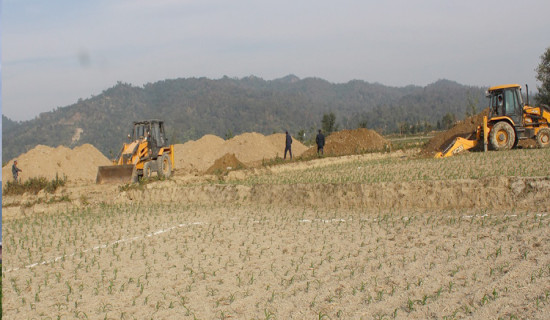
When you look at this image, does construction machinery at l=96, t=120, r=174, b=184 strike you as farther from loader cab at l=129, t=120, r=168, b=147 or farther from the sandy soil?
the sandy soil

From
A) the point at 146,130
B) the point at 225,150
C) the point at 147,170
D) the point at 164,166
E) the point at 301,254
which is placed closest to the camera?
the point at 301,254

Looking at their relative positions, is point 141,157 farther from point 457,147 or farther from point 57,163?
point 457,147

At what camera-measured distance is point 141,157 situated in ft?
57.2

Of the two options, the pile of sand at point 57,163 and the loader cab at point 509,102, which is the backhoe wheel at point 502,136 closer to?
the loader cab at point 509,102

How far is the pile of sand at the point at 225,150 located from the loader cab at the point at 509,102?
1339 centimetres

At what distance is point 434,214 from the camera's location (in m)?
10.0

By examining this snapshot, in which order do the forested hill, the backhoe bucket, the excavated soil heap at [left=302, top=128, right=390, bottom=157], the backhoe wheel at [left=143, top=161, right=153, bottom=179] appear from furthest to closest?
1. the forested hill
2. the excavated soil heap at [left=302, top=128, right=390, bottom=157]
3. the backhoe bucket
4. the backhoe wheel at [left=143, top=161, right=153, bottom=179]

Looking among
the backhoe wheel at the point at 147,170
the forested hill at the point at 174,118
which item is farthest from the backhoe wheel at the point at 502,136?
the forested hill at the point at 174,118

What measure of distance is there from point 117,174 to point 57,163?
1087 cm

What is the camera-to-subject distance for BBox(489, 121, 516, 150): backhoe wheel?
19.4 m

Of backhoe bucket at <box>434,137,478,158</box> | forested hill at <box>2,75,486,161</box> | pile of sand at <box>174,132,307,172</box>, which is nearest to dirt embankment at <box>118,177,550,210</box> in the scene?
backhoe bucket at <box>434,137,478,158</box>

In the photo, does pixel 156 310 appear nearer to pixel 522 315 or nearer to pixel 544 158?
pixel 522 315

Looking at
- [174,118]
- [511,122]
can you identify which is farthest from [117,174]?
[174,118]

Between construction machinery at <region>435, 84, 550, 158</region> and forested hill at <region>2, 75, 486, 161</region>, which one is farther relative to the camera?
forested hill at <region>2, 75, 486, 161</region>
